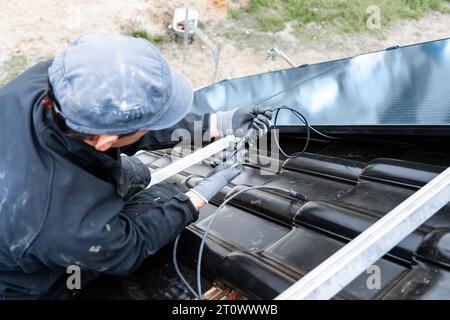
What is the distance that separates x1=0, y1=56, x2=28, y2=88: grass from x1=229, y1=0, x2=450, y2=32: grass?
16.2ft

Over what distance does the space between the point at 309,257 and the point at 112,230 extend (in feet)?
2.50

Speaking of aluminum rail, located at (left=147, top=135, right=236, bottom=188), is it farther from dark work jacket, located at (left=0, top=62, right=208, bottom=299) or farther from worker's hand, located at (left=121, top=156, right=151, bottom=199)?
dark work jacket, located at (left=0, top=62, right=208, bottom=299)

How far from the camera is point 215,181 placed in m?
1.69

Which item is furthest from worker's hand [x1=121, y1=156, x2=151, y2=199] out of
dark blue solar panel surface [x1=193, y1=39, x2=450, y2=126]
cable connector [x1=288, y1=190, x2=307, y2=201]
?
dark blue solar panel surface [x1=193, y1=39, x2=450, y2=126]

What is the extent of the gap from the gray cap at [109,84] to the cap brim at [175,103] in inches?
1.8

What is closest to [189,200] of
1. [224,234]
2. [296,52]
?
[224,234]

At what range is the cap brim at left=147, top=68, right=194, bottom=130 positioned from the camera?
3.83 feet

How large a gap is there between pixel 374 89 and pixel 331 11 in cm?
785

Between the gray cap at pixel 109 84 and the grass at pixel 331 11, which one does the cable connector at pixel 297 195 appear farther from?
the grass at pixel 331 11

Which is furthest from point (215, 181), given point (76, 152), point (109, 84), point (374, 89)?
point (374, 89)

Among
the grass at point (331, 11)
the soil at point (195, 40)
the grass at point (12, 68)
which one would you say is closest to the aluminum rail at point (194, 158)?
the soil at point (195, 40)

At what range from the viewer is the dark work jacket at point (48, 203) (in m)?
1.09

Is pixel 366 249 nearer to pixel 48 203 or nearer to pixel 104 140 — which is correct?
pixel 104 140
